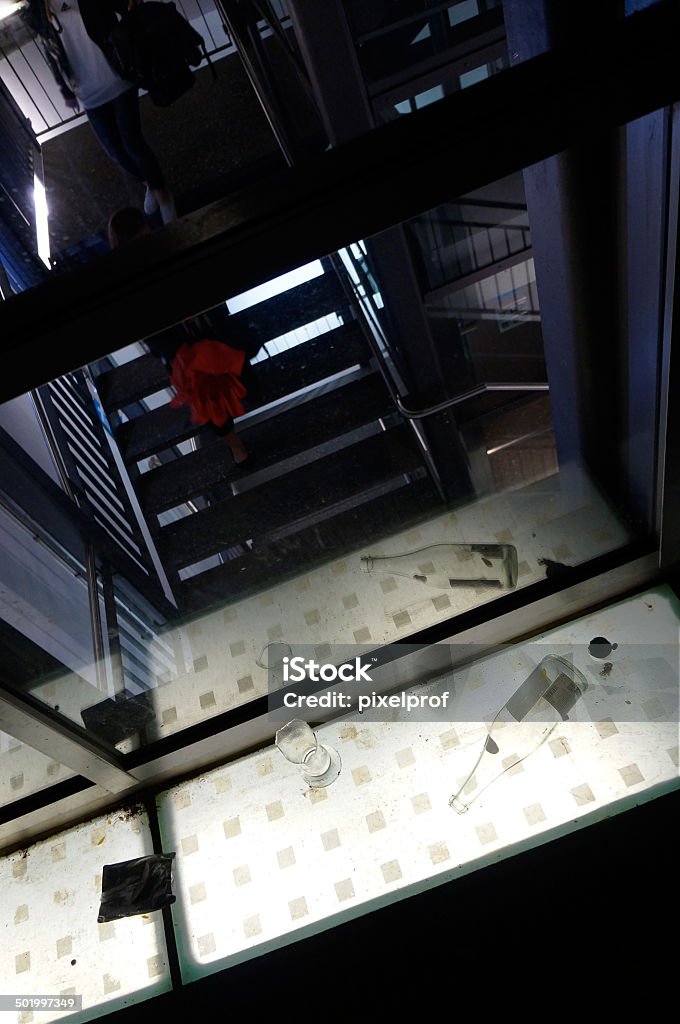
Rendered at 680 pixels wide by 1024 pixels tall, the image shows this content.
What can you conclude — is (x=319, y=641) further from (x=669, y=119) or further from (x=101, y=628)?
(x=669, y=119)

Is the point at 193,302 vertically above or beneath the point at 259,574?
beneath

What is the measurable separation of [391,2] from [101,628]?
1.28 meters

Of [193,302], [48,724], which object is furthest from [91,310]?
[48,724]

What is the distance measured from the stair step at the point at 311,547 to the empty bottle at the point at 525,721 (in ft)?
1.34

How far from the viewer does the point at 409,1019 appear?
2.59 feet

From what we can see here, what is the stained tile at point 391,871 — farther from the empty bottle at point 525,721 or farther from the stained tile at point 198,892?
the stained tile at point 198,892

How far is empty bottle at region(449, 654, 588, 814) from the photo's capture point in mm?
1403

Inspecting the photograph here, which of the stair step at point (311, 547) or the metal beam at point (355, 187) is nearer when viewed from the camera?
the metal beam at point (355, 187)

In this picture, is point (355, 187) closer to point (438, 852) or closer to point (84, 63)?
point (84, 63)

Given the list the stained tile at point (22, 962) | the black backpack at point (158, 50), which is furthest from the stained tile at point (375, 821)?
the black backpack at point (158, 50)

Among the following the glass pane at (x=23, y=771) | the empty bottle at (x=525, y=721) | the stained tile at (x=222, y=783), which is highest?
the glass pane at (x=23, y=771)

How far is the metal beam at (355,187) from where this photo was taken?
0.77m

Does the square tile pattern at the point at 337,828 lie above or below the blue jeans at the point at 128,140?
below

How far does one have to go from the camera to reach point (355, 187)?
0.79 meters
